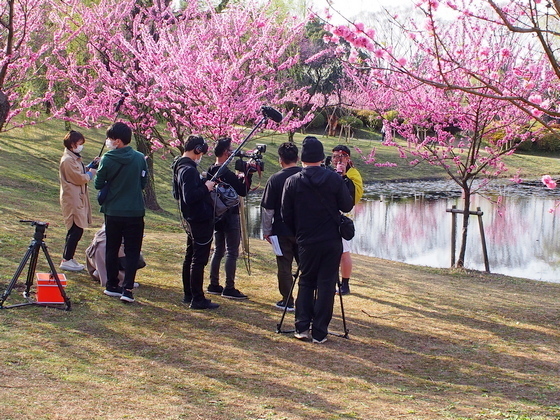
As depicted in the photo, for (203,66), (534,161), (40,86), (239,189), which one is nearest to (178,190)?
(239,189)

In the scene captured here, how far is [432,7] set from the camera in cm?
582

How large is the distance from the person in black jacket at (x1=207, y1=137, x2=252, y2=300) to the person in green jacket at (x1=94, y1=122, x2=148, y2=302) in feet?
2.32

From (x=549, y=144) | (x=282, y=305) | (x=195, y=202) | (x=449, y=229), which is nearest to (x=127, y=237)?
(x=195, y=202)

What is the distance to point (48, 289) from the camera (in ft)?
19.7

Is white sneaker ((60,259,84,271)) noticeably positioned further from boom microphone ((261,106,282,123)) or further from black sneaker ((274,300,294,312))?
boom microphone ((261,106,282,123))

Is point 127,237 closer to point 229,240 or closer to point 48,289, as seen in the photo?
point 48,289

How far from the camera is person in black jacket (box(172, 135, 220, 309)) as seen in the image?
19.4 feet

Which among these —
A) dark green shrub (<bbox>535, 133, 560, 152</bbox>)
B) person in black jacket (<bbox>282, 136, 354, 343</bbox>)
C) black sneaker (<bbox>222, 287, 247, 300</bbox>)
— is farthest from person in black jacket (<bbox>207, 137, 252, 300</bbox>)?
dark green shrub (<bbox>535, 133, 560, 152</bbox>)

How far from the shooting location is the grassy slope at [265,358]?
4191mm

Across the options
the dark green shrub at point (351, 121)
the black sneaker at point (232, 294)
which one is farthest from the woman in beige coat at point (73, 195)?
the dark green shrub at point (351, 121)

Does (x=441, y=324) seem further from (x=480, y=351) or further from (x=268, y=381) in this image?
(x=268, y=381)

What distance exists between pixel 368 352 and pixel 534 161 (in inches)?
1336

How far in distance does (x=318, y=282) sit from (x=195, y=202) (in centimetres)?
134

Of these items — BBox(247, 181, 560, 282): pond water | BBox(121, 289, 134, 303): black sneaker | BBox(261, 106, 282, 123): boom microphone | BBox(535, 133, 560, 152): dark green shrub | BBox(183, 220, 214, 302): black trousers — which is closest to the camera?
BBox(183, 220, 214, 302): black trousers
